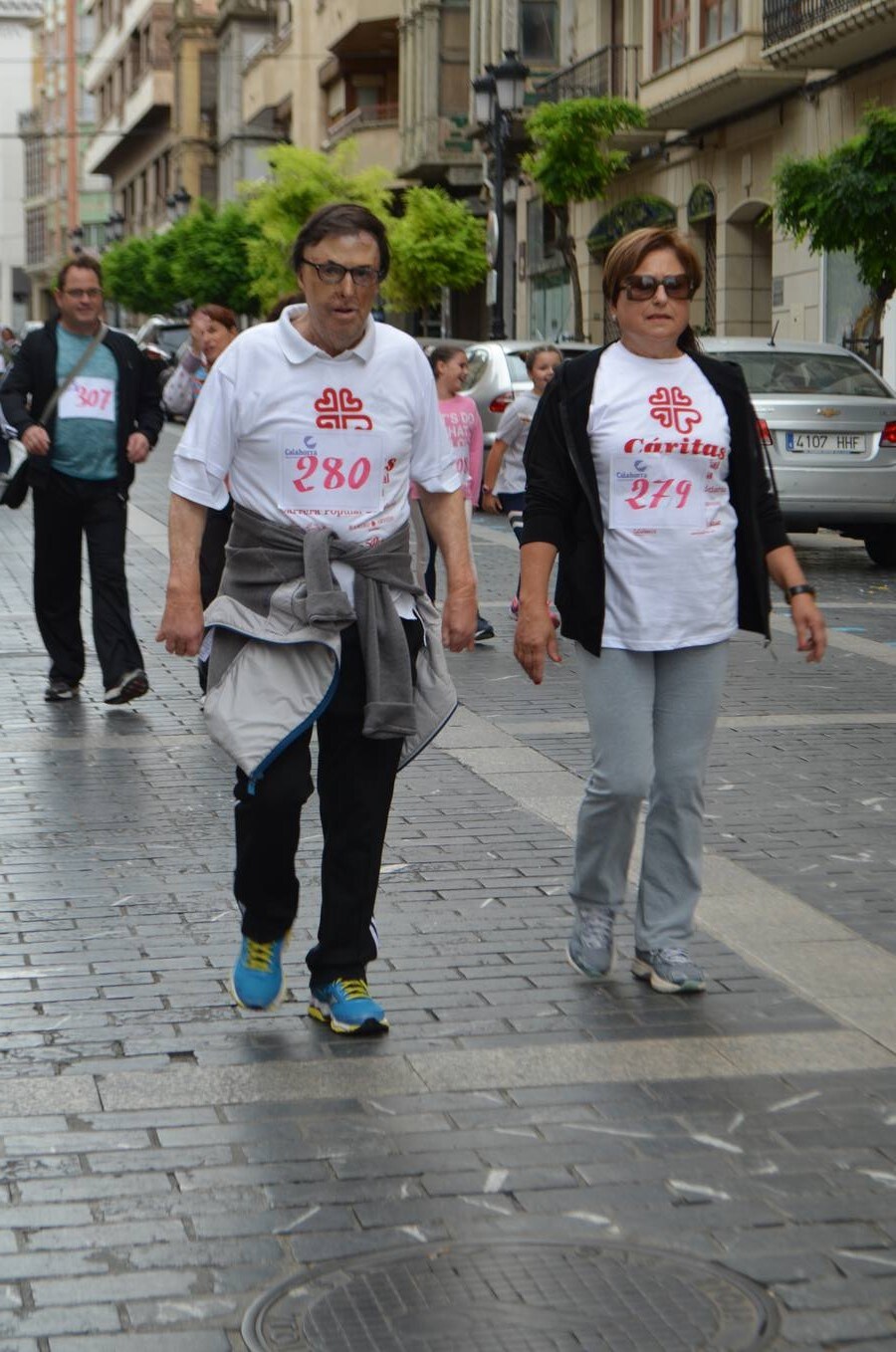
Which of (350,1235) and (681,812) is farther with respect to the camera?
(681,812)

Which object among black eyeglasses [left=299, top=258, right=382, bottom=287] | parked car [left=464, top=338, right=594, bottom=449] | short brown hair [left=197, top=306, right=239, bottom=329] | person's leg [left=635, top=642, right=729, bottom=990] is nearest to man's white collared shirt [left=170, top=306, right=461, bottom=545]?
black eyeglasses [left=299, top=258, right=382, bottom=287]

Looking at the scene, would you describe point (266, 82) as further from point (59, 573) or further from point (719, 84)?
point (59, 573)

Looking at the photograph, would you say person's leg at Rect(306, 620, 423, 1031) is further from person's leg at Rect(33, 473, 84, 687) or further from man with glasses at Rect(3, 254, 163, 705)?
person's leg at Rect(33, 473, 84, 687)

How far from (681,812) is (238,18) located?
71.4 metres

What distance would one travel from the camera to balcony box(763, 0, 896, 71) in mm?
25719

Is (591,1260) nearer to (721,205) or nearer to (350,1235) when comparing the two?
(350,1235)

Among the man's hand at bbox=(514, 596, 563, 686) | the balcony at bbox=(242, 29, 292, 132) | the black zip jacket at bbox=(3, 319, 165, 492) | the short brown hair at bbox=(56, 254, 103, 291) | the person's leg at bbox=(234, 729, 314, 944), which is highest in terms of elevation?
the balcony at bbox=(242, 29, 292, 132)

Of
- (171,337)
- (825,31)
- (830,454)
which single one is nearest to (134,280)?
(171,337)

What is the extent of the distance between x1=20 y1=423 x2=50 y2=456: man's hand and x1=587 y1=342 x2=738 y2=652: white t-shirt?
16.7 ft

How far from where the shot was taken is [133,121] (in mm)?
92812

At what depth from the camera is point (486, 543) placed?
19984 mm

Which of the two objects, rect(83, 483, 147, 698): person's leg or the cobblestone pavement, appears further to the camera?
rect(83, 483, 147, 698): person's leg

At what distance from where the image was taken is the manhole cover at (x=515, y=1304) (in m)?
3.55


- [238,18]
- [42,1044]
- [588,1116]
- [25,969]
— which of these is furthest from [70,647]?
[238,18]
